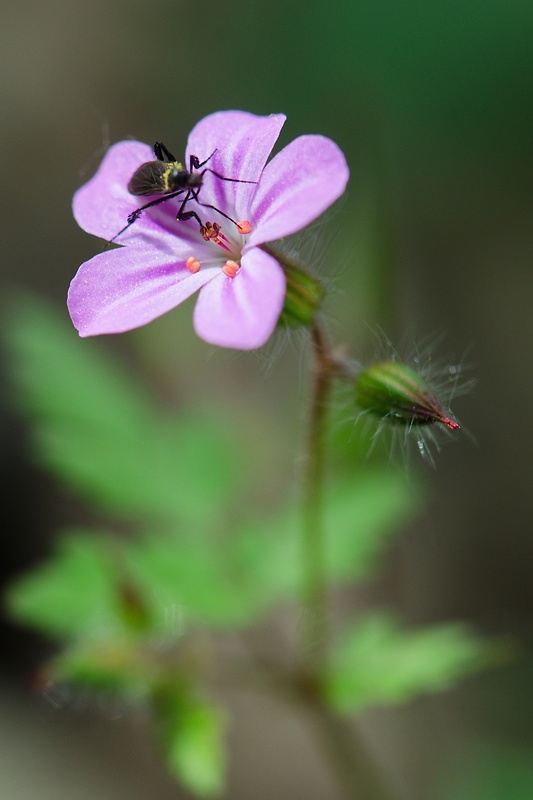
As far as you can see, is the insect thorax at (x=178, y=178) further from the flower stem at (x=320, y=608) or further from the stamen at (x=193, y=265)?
the flower stem at (x=320, y=608)

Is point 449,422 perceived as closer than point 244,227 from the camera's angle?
Yes

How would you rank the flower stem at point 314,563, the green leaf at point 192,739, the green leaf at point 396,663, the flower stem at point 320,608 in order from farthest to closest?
the green leaf at point 396,663 → the flower stem at point 314,563 → the green leaf at point 192,739 → the flower stem at point 320,608

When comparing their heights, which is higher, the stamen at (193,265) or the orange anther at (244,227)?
the orange anther at (244,227)

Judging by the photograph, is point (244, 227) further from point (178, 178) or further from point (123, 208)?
point (123, 208)

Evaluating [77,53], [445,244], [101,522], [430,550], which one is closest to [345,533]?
[430,550]

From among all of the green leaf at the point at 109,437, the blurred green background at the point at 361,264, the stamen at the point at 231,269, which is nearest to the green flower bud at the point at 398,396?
the stamen at the point at 231,269

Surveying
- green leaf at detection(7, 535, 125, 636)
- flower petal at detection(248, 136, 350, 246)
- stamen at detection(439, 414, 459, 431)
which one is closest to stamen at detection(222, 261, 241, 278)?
flower petal at detection(248, 136, 350, 246)

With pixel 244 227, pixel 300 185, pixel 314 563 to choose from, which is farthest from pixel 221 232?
pixel 314 563

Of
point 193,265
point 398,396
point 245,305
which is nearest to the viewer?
point 245,305
